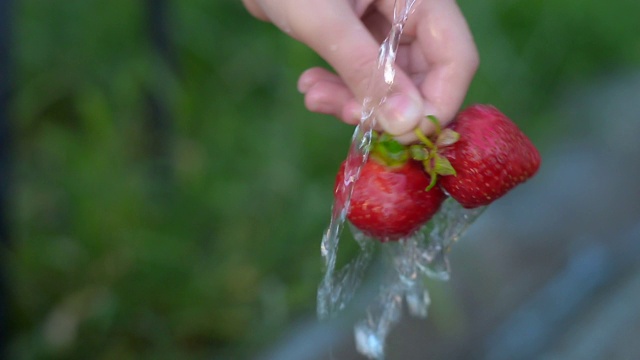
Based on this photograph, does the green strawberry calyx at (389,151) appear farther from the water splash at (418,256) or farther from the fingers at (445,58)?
the water splash at (418,256)

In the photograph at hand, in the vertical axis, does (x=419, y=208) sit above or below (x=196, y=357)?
above

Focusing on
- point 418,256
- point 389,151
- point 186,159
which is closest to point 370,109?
point 389,151

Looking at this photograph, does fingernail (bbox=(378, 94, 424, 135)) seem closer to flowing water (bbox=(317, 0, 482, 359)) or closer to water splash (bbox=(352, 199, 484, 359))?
flowing water (bbox=(317, 0, 482, 359))

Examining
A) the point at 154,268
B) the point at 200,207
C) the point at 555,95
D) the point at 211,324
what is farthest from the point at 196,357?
the point at 555,95

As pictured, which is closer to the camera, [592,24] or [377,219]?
[377,219]

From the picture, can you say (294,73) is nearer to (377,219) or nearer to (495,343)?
(495,343)

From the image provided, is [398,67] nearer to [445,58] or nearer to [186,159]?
[445,58]
